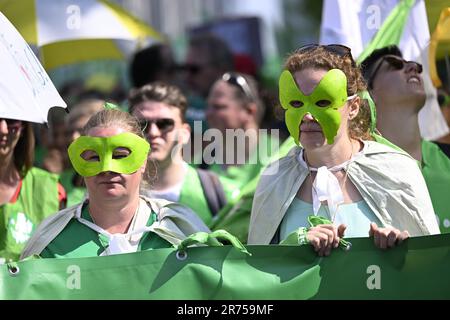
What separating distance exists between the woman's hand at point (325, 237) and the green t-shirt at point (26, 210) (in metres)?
2.24

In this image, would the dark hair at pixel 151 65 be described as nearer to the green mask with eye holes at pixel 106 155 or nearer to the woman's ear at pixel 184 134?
the woman's ear at pixel 184 134

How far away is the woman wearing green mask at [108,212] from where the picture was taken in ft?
18.5

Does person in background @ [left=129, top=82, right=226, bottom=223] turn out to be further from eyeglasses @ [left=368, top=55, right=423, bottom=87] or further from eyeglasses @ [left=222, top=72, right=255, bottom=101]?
eyeglasses @ [left=222, top=72, right=255, bottom=101]

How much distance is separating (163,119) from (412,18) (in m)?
1.68

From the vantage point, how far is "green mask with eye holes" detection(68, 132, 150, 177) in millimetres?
5633

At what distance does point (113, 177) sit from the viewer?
18.6 ft

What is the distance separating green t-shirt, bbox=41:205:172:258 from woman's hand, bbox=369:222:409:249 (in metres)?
1.07

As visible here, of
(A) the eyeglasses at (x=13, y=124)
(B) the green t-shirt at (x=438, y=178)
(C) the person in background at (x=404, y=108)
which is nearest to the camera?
(B) the green t-shirt at (x=438, y=178)

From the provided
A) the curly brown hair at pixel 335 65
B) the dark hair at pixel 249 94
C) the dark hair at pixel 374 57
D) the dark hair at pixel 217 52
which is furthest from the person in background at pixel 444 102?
the dark hair at pixel 217 52

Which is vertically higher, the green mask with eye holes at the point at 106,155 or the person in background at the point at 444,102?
the person in background at the point at 444,102

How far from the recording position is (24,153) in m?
7.20

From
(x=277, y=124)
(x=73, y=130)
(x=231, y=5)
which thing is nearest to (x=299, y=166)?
(x=73, y=130)

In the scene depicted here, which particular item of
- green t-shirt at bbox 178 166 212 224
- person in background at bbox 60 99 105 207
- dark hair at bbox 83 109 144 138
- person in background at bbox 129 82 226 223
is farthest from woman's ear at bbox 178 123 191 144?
dark hair at bbox 83 109 144 138
